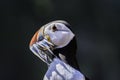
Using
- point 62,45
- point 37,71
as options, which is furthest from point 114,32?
point 62,45

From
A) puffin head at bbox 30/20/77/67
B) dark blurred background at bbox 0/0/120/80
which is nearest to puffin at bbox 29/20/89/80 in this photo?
puffin head at bbox 30/20/77/67

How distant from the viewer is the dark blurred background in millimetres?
6199

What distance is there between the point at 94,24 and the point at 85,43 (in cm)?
28

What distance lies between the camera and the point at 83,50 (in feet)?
20.3

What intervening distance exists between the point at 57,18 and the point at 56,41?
3.54 metres

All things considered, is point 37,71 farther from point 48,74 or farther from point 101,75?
point 48,74

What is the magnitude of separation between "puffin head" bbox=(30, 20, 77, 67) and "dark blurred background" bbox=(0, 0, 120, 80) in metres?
3.49

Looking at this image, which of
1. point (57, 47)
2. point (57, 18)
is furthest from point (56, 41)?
point (57, 18)

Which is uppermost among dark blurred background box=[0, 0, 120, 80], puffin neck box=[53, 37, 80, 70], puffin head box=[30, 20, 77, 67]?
puffin head box=[30, 20, 77, 67]

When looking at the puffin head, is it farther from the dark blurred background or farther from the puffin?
the dark blurred background

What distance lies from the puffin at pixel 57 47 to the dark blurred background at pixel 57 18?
3.48m

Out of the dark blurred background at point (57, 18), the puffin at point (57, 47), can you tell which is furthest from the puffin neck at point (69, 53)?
the dark blurred background at point (57, 18)

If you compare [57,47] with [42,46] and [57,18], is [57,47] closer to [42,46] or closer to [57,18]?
[42,46]

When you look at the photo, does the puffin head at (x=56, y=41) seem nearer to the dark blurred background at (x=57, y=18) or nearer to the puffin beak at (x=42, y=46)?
the puffin beak at (x=42, y=46)
